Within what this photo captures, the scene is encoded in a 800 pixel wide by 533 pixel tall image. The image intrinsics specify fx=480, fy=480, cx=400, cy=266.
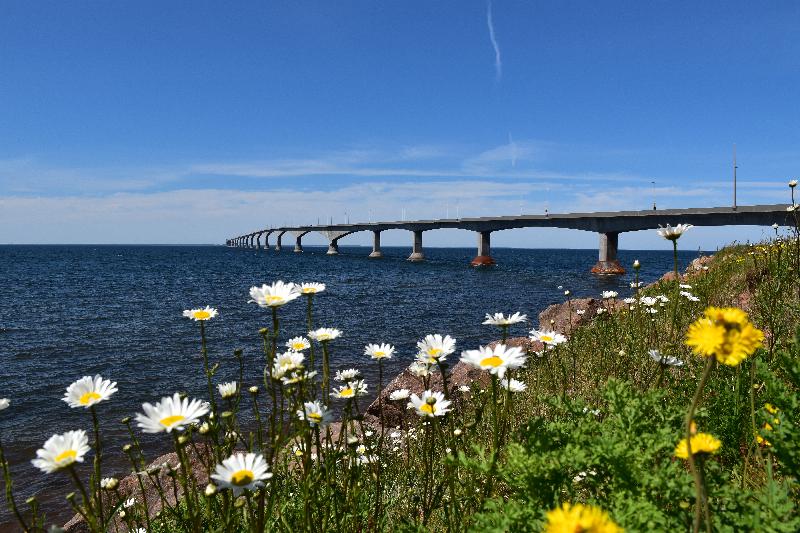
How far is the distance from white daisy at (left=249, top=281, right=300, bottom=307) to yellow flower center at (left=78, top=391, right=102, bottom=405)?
2.92 feet

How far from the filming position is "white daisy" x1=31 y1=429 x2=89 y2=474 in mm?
2053

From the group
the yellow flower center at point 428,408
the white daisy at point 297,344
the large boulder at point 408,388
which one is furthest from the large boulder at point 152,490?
the yellow flower center at point 428,408

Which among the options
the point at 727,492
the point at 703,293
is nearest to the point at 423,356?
the point at 727,492

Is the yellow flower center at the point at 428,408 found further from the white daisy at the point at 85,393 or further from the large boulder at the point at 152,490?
the large boulder at the point at 152,490

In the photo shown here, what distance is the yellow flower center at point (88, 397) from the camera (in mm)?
2371

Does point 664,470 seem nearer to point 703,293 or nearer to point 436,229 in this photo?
point 703,293

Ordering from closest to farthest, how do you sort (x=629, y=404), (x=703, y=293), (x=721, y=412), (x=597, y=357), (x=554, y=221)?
(x=629, y=404)
(x=721, y=412)
(x=597, y=357)
(x=703, y=293)
(x=554, y=221)

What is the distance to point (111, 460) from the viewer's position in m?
8.35

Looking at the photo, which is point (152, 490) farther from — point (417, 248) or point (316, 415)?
point (417, 248)

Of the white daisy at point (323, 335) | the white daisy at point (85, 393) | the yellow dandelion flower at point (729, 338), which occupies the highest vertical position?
the yellow dandelion flower at point (729, 338)

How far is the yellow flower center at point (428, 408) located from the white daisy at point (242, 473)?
1079 mm

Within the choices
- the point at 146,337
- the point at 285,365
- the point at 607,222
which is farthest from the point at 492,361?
the point at 607,222

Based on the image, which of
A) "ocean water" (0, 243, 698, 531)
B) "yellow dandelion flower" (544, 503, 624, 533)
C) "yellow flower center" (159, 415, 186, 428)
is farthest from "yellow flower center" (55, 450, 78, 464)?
"ocean water" (0, 243, 698, 531)

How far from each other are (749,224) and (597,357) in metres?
50.5
